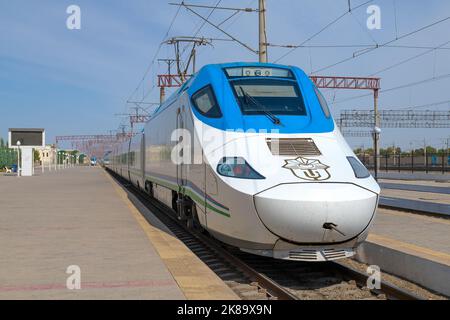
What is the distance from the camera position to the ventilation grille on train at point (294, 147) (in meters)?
7.04

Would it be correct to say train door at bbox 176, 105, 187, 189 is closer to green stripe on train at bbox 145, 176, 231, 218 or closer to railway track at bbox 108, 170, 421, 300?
green stripe on train at bbox 145, 176, 231, 218

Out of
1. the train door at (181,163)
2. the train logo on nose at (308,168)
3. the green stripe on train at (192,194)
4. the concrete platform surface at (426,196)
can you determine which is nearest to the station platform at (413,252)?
the train logo on nose at (308,168)

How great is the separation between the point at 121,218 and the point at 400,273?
23.1ft

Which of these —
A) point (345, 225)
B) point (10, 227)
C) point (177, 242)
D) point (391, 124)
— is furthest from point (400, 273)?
point (391, 124)

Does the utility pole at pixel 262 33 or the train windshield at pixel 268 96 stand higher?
the utility pole at pixel 262 33

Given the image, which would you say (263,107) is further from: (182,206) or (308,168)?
(182,206)

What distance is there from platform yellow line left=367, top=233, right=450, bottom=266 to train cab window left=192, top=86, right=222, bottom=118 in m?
3.25

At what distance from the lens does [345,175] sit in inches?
260

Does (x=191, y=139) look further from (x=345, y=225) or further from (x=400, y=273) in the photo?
(x=400, y=273)

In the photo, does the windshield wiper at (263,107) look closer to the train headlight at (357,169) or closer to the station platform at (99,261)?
the train headlight at (357,169)

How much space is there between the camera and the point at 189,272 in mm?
6570

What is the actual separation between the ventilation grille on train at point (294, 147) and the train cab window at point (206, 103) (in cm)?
110

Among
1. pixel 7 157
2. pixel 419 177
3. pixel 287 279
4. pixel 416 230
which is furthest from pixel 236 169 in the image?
pixel 7 157
